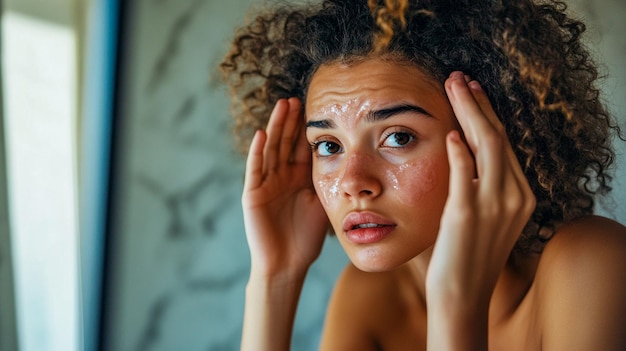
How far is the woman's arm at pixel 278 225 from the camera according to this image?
3.59 ft

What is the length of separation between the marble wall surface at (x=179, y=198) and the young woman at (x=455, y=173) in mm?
376

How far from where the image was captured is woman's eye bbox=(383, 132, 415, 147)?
0.93 m

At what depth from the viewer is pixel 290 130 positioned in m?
1.13

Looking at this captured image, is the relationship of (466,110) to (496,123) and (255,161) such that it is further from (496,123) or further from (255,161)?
(255,161)

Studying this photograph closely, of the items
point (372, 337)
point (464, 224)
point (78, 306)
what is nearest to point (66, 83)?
point (78, 306)

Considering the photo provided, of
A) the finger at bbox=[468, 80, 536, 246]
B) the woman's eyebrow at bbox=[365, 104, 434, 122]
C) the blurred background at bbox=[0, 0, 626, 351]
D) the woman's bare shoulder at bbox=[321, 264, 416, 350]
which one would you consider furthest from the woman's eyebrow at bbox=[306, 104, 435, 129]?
the blurred background at bbox=[0, 0, 626, 351]

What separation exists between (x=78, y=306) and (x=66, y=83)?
0.47 meters

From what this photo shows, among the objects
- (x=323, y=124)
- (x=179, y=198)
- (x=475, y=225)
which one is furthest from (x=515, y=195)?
(x=179, y=198)

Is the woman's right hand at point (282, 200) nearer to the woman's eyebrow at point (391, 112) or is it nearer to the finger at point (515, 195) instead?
the woman's eyebrow at point (391, 112)

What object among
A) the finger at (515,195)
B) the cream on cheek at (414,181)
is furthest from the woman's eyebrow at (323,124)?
the finger at (515,195)

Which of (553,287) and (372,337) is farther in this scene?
(372,337)

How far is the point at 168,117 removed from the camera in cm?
156

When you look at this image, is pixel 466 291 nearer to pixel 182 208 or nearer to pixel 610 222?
pixel 610 222

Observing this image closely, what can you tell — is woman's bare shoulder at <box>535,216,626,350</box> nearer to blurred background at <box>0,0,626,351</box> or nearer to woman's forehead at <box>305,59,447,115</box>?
woman's forehead at <box>305,59,447,115</box>
